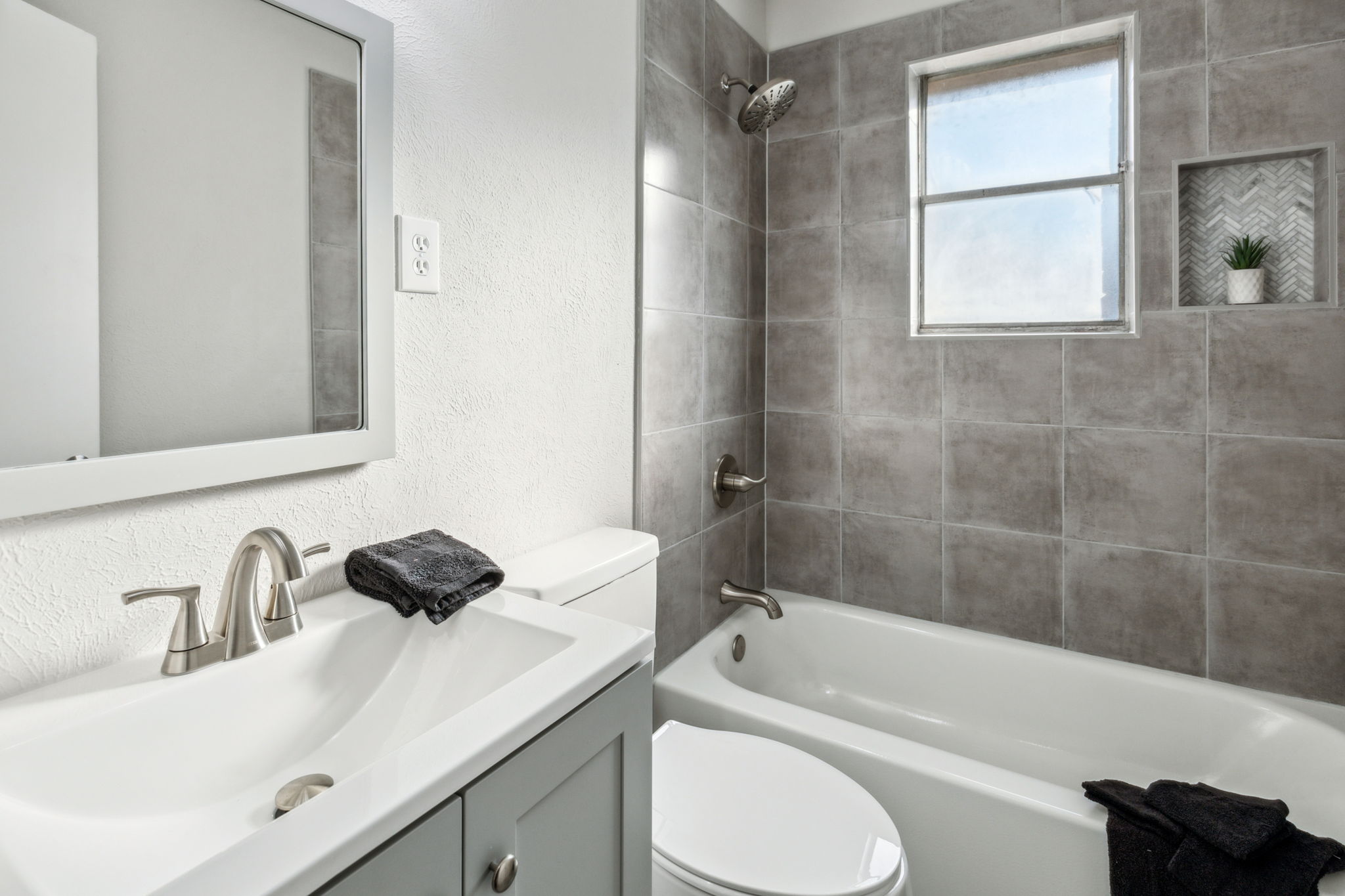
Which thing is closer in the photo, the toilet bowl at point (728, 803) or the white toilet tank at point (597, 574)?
the toilet bowl at point (728, 803)

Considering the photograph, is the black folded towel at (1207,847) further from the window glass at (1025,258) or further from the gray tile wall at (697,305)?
the window glass at (1025,258)

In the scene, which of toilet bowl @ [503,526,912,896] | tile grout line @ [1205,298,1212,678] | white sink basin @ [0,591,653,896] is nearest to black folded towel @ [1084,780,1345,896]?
toilet bowl @ [503,526,912,896]

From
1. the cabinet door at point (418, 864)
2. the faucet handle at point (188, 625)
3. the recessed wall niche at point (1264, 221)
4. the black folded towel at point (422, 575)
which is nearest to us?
the cabinet door at point (418, 864)

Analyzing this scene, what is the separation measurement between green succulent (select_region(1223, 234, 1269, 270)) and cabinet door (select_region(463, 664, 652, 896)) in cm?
186

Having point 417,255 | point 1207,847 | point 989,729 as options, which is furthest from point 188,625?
point 989,729

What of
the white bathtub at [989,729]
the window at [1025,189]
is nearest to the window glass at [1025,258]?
the window at [1025,189]

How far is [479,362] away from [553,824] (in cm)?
79

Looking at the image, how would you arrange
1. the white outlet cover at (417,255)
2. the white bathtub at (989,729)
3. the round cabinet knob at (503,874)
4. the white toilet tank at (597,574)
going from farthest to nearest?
the white bathtub at (989,729), the white toilet tank at (597,574), the white outlet cover at (417,255), the round cabinet knob at (503,874)

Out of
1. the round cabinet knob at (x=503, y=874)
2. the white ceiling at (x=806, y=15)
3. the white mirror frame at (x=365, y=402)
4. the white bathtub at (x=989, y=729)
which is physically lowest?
the white bathtub at (x=989, y=729)

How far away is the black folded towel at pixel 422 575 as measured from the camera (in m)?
0.96

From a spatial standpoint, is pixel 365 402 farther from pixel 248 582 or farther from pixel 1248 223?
pixel 1248 223

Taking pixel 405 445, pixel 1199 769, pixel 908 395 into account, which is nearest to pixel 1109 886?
pixel 1199 769

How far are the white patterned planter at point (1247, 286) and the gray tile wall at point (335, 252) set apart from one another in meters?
2.02

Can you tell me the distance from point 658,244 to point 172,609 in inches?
50.3
